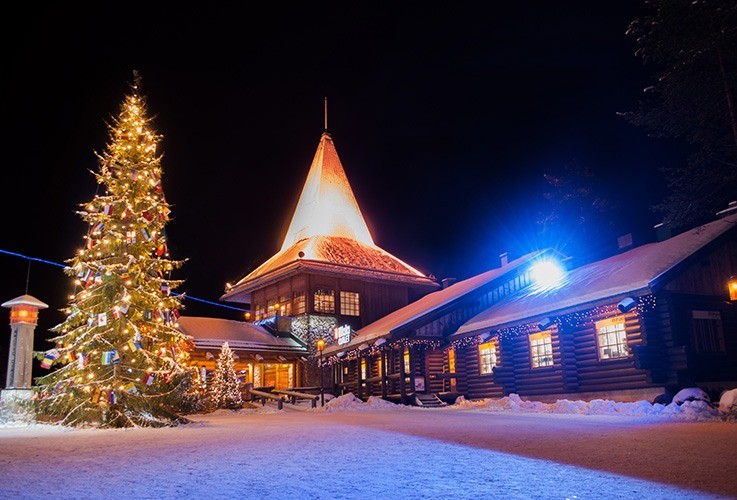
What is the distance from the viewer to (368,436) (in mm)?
10523

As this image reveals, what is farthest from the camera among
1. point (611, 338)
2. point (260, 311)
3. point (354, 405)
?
point (260, 311)

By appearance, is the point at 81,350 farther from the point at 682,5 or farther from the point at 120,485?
the point at 682,5

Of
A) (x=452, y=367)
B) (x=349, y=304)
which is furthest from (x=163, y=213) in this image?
(x=349, y=304)

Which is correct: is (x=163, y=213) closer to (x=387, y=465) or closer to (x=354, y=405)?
(x=354, y=405)

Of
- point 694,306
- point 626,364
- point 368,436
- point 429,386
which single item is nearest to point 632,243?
point 694,306

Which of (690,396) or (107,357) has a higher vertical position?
(107,357)

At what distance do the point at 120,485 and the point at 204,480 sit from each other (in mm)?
805

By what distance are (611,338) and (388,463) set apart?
565 inches

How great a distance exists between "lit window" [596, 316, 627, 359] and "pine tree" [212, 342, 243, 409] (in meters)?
14.3

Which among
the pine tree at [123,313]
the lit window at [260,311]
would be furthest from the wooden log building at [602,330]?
the lit window at [260,311]

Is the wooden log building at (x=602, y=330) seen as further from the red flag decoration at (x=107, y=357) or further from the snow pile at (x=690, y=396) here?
the red flag decoration at (x=107, y=357)

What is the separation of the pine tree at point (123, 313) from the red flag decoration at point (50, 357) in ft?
0.09

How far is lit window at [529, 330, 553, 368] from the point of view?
70.1 feet

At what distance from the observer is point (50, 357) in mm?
15648
